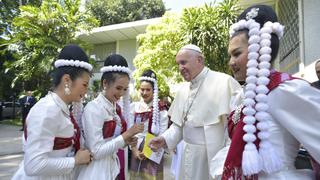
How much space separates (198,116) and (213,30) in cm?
804

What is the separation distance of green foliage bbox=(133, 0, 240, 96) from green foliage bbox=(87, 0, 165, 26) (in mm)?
18017

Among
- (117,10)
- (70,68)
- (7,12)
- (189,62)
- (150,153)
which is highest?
(117,10)

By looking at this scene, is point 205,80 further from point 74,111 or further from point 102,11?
point 102,11

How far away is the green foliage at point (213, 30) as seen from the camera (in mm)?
11203

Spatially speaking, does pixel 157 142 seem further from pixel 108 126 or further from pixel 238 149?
pixel 238 149

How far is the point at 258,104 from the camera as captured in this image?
1839 mm

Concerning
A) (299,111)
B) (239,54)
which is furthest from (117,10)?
(299,111)

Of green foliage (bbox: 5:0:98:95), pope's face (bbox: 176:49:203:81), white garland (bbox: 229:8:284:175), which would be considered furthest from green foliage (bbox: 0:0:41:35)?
white garland (bbox: 229:8:284:175)

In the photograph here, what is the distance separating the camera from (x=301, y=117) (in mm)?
1734

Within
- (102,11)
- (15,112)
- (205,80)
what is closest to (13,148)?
(205,80)

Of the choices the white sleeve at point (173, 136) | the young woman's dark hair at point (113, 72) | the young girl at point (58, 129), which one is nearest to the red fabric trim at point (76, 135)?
the young girl at point (58, 129)

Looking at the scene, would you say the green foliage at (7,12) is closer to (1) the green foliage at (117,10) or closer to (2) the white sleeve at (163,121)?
(1) the green foliage at (117,10)

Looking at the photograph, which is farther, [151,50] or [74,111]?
[151,50]

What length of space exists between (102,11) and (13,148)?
21.7 m
